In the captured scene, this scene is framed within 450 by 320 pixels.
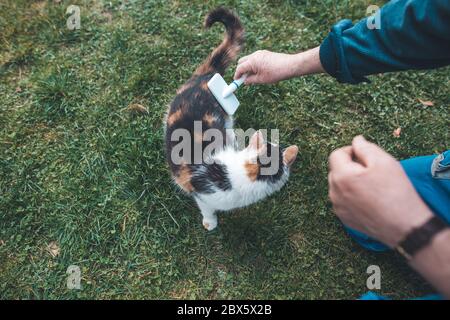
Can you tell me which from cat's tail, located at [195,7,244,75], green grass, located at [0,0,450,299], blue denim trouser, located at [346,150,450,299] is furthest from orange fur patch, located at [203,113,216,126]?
blue denim trouser, located at [346,150,450,299]

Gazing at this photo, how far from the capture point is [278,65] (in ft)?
6.63

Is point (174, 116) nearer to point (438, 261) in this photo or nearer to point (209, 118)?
point (209, 118)

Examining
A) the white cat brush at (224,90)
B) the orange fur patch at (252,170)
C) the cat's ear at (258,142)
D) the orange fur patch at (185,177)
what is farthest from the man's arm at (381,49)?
the orange fur patch at (185,177)

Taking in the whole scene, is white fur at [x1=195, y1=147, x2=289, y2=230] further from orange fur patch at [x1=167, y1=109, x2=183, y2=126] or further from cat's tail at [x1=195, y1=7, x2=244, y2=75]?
cat's tail at [x1=195, y1=7, x2=244, y2=75]

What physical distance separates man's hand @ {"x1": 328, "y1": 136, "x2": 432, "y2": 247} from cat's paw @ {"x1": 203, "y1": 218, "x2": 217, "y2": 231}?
1149 millimetres

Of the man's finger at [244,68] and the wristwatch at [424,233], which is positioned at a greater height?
the man's finger at [244,68]

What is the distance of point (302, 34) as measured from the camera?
10.0 feet

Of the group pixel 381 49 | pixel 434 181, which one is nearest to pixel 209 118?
pixel 381 49

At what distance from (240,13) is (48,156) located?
1.89 metres

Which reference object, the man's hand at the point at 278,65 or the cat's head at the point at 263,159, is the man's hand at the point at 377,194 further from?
the man's hand at the point at 278,65

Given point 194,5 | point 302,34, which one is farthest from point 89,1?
point 302,34

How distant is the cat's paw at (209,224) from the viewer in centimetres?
229

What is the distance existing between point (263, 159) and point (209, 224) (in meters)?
0.66
